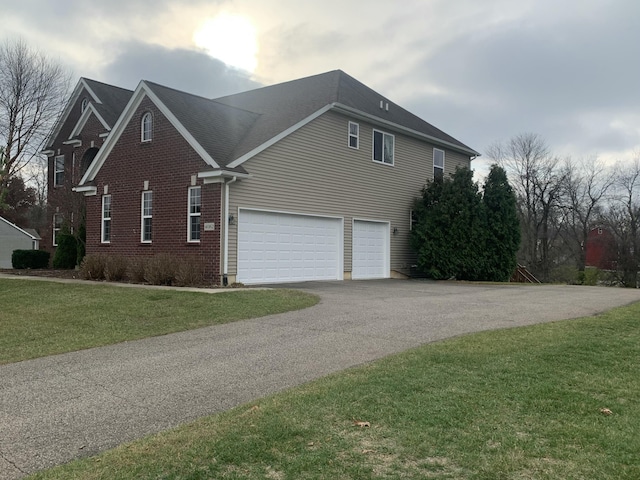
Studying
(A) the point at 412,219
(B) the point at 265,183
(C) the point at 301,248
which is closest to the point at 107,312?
(B) the point at 265,183

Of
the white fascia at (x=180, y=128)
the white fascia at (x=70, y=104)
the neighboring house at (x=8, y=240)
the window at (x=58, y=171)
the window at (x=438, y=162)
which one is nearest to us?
the white fascia at (x=180, y=128)

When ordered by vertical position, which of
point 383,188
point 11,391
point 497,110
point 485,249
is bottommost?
point 11,391

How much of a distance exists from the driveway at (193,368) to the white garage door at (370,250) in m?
7.96

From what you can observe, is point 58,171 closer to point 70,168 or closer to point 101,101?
point 70,168

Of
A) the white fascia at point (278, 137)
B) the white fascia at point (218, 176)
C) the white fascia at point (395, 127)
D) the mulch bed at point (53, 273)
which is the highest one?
the white fascia at point (395, 127)

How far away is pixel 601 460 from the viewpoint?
348 centimetres

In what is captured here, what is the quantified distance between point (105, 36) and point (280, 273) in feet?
30.5

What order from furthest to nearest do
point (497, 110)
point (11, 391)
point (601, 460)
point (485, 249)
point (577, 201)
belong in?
point (577, 201) → point (497, 110) → point (485, 249) → point (11, 391) → point (601, 460)

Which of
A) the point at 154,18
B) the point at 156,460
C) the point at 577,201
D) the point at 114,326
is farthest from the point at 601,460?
the point at 577,201

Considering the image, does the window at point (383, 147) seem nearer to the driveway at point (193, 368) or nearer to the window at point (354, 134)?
the window at point (354, 134)

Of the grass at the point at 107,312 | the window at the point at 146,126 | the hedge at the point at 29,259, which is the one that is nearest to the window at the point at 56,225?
the hedge at the point at 29,259

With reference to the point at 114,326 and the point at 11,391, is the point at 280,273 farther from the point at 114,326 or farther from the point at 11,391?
the point at 11,391

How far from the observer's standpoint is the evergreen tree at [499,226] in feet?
67.3

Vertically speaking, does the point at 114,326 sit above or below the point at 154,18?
below
